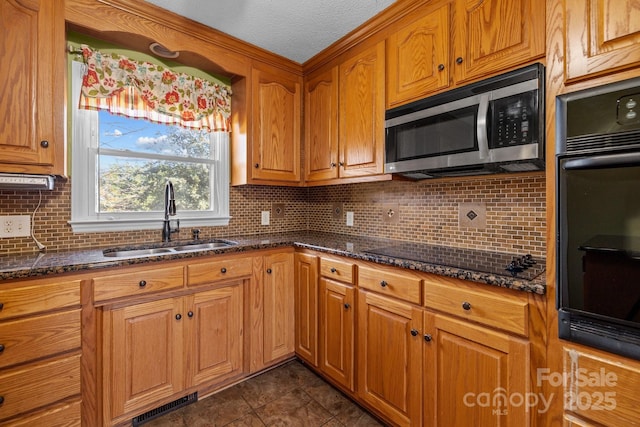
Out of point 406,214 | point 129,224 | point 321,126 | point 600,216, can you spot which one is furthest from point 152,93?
point 600,216

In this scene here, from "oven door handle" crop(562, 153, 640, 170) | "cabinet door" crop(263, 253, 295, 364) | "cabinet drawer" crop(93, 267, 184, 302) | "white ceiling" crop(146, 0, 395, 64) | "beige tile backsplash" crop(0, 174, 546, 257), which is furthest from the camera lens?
"cabinet door" crop(263, 253, 295, 364)

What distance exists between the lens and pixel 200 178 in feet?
7.59

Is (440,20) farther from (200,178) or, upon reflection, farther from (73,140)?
(73,140)

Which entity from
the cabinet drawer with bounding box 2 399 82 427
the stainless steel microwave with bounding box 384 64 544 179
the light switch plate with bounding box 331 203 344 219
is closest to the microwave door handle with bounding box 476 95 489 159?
the stainless steel microwave with bounding box 384 64 544 179

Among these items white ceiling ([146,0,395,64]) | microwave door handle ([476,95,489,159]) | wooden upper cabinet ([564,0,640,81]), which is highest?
white ceiling ([146,0,395,64])

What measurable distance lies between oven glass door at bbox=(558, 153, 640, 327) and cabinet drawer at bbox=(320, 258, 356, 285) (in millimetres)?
967

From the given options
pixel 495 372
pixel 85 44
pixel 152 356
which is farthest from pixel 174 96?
pixel 495 372

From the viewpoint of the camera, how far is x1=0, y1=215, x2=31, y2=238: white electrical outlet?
1570mm

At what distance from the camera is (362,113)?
1.97 m

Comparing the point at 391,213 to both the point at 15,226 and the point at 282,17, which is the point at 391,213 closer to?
the point at 282,17

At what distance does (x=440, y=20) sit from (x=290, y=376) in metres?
2.35

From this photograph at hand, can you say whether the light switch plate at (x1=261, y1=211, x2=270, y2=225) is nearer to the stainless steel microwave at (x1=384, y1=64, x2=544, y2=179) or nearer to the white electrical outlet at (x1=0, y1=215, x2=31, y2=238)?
the stainless steel microwave at (x1=384, y1=64, x2=544, y2=179)

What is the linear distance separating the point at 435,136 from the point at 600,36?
0.68 metres

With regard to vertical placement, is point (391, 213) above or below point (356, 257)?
above
